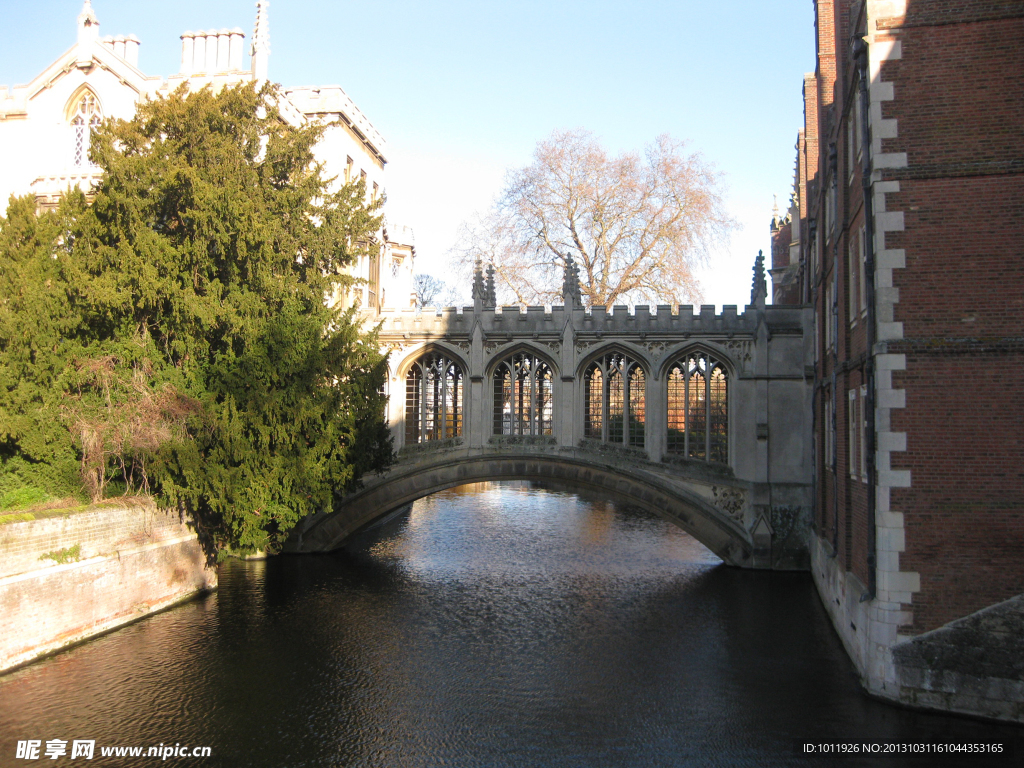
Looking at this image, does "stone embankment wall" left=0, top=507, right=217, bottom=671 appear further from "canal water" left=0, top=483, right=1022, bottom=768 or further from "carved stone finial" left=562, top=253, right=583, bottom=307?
"carved stone finial" left=562, top=253, right=583, bottom=307

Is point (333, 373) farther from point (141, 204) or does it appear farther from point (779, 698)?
point (779, 698)

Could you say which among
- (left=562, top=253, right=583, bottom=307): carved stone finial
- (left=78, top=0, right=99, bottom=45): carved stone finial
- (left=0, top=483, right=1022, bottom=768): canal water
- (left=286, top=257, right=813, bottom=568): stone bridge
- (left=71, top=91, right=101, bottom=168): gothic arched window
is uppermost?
(left=78, top=0, right=99, bottom=45): carved stone finial

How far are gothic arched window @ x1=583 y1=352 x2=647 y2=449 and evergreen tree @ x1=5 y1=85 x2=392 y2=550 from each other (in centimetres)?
603

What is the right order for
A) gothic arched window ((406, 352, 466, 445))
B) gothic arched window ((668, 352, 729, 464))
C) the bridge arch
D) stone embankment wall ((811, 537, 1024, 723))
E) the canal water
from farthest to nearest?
1. gothic arched window ((406, 352, 466, 445))
2. gothic arched window ((668, 352, 729, 464))
3. the bridge arch
4. the canal water
5. stone embankment wall ((811, 537, 1024, 723))

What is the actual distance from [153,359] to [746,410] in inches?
537

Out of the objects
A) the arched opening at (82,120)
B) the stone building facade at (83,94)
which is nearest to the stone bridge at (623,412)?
the stone building facade at (83,94)

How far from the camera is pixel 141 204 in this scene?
50.3 feet

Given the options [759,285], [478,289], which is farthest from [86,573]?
[759,285]

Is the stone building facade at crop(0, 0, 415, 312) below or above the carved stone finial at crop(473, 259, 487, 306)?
above

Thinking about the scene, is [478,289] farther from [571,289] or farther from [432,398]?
[432,398]

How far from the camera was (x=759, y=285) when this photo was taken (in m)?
19.5

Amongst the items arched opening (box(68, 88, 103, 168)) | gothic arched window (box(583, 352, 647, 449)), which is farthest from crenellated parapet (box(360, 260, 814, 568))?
arched opening (box(68, 88, 103, 168))

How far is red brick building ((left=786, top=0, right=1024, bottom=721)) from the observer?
32.9ft

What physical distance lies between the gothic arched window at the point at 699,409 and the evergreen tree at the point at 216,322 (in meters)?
7.80
